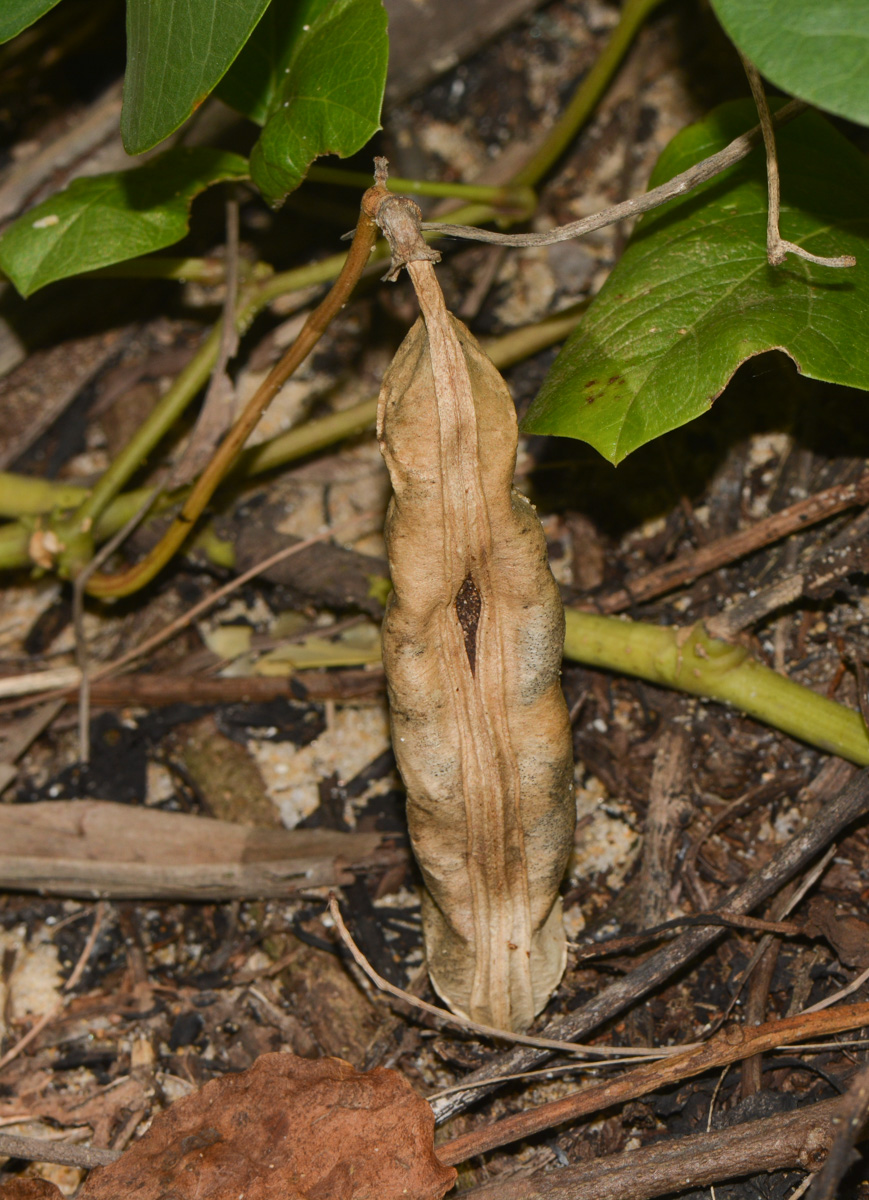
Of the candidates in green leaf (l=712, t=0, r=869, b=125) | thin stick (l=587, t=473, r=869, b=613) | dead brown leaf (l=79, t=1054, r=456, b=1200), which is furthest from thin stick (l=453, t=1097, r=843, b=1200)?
green leaf (l=712, t=0, r=869, b=125)

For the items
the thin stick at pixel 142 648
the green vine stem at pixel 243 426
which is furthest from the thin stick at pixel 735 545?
the green vine stem at pixel 243 426

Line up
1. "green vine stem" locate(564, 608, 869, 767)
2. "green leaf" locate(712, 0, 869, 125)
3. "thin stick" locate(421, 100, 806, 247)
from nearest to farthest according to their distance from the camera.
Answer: "green leaf" locate(712, 0, 869, 125) < "thin stick" locate(421, 100, 806, 247) < "green vine stem" locate(564, 608, 869, 767)

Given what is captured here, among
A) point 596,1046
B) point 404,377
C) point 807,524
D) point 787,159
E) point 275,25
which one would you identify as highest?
point 275,25

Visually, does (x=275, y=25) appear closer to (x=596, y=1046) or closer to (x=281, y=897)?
(x=281, y=897)

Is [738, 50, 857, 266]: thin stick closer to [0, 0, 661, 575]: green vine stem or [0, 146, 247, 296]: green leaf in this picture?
[0, 0, 661, 575]: green vine stem

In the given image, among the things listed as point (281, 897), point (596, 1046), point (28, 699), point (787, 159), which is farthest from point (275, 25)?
point (596, 1046)

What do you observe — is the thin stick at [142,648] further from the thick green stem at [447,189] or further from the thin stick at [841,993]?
the thin stick at [841,993]
